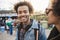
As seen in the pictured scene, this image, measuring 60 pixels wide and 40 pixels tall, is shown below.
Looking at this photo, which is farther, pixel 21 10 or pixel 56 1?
pixel 21 10

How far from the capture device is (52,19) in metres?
0.83

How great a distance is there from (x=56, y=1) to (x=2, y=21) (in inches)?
206

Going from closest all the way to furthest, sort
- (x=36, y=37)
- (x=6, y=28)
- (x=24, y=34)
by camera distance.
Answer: (x=36, y=37) → (x=24, y=34) → (x=6, y=28)

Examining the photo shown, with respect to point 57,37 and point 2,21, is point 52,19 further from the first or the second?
point 2,21

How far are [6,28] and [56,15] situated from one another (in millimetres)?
4893

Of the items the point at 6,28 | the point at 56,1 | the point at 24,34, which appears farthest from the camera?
the point at 6,28

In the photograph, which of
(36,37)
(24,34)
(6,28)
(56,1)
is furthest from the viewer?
(6,28)

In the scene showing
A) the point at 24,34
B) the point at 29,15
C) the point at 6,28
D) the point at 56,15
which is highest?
the point at 56,15

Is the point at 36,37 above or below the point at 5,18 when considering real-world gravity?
above

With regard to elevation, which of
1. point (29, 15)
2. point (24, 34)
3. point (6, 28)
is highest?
point (29, 15)

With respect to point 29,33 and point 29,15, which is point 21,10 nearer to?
point 29,15

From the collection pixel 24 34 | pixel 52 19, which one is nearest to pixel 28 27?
pixel 24 34

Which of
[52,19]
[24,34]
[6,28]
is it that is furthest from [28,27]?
[6,28]

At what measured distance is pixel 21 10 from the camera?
1.79 metres
